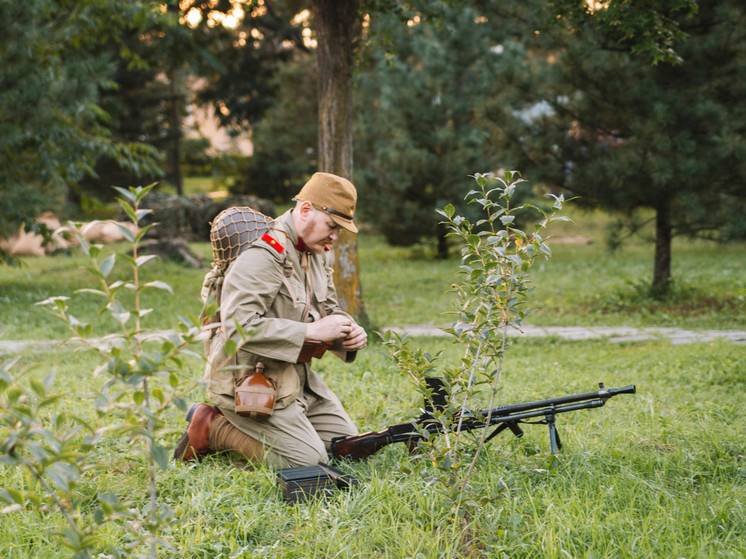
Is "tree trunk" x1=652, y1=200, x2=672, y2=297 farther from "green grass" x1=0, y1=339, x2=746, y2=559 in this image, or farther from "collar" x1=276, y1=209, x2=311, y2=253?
"collar" x1=276, y1=209, x2=311, y2=253

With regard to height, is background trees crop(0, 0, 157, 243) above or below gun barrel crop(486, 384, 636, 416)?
above

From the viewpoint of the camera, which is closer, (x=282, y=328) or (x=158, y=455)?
(x=158, y=455)

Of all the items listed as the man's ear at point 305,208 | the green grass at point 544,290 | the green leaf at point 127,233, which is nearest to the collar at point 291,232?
the man's ear at point 305,208

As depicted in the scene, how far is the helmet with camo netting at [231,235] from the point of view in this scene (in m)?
4.49

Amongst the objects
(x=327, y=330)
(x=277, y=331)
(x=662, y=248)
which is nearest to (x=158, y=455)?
(x=277, y=331)

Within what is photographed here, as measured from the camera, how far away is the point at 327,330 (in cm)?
421

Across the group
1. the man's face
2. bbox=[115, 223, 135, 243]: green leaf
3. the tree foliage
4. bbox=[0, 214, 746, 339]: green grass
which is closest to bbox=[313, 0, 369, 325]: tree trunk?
bbox=[0, 214, 746, 339]: green grass

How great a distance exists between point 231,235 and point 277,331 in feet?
2.18

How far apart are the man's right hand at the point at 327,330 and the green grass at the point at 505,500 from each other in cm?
68

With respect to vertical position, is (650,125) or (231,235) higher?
(650,125)

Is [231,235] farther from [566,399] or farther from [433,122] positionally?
[433,122]

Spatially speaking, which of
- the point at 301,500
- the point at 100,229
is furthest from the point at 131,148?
the point at 301,500

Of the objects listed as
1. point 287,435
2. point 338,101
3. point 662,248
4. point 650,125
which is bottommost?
point 287,435

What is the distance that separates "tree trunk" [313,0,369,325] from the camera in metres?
8.68
